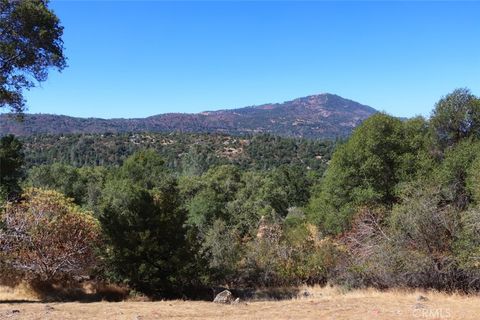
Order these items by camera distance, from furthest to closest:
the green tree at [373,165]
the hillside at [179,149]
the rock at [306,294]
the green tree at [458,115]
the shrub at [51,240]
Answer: the hillside at [179,149] → the green tree at [373,165] → the green tree at [458,115] → the rock at [306,294] → the shrub at [51,240]

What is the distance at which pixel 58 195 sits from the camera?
66.0 feet

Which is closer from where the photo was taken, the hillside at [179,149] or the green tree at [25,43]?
the green tree at [25,43]

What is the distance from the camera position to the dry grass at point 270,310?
12.7 meters

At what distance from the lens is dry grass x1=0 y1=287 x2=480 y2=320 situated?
12.7 meters

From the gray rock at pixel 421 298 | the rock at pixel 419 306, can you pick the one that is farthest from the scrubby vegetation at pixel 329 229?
the rock at pixel 419 306

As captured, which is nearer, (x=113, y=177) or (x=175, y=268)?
(x=175, y=268)

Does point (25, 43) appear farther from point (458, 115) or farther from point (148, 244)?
point (458, 115)

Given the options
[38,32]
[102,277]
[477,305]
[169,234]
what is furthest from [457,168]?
[38,32]

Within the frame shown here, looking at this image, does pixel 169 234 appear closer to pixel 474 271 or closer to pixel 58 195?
pixel 58 195

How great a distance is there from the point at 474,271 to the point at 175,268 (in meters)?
13.1

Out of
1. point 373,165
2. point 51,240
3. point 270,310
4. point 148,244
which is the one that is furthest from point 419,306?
point 51,240

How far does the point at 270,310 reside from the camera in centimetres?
1445

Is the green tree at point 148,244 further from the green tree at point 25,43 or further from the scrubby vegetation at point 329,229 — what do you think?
the green tree at point 25,43

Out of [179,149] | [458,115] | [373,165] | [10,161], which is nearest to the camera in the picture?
[458,115]
